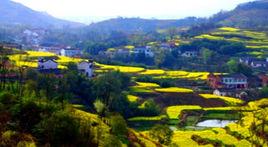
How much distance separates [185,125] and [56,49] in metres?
79.7

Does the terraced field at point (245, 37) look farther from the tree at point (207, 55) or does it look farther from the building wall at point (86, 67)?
the building wall at point (86, 67)

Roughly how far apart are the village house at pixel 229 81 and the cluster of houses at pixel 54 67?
61.1ft

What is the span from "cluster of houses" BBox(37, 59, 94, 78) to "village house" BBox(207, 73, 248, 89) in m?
18.6

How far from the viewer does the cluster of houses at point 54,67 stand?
62.0 meters

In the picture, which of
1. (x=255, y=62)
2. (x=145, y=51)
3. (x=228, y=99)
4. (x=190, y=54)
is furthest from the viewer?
(x=145, y=51)

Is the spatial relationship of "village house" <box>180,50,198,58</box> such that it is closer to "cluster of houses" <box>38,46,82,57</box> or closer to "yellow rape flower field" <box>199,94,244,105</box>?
"cluster of houses" <box>38,46,82,57</box>

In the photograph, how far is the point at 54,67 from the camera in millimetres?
67688

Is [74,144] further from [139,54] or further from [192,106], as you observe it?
[139,54]

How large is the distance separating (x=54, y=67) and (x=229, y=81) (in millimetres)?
27610

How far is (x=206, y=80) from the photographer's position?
3100 inches

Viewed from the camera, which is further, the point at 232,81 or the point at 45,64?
the point at 232,81

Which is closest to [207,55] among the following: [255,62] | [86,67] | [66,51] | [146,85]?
[255,62]

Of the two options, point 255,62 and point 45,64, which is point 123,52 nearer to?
point 255,62

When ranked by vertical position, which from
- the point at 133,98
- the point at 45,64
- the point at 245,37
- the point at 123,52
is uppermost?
the point at 245,37
